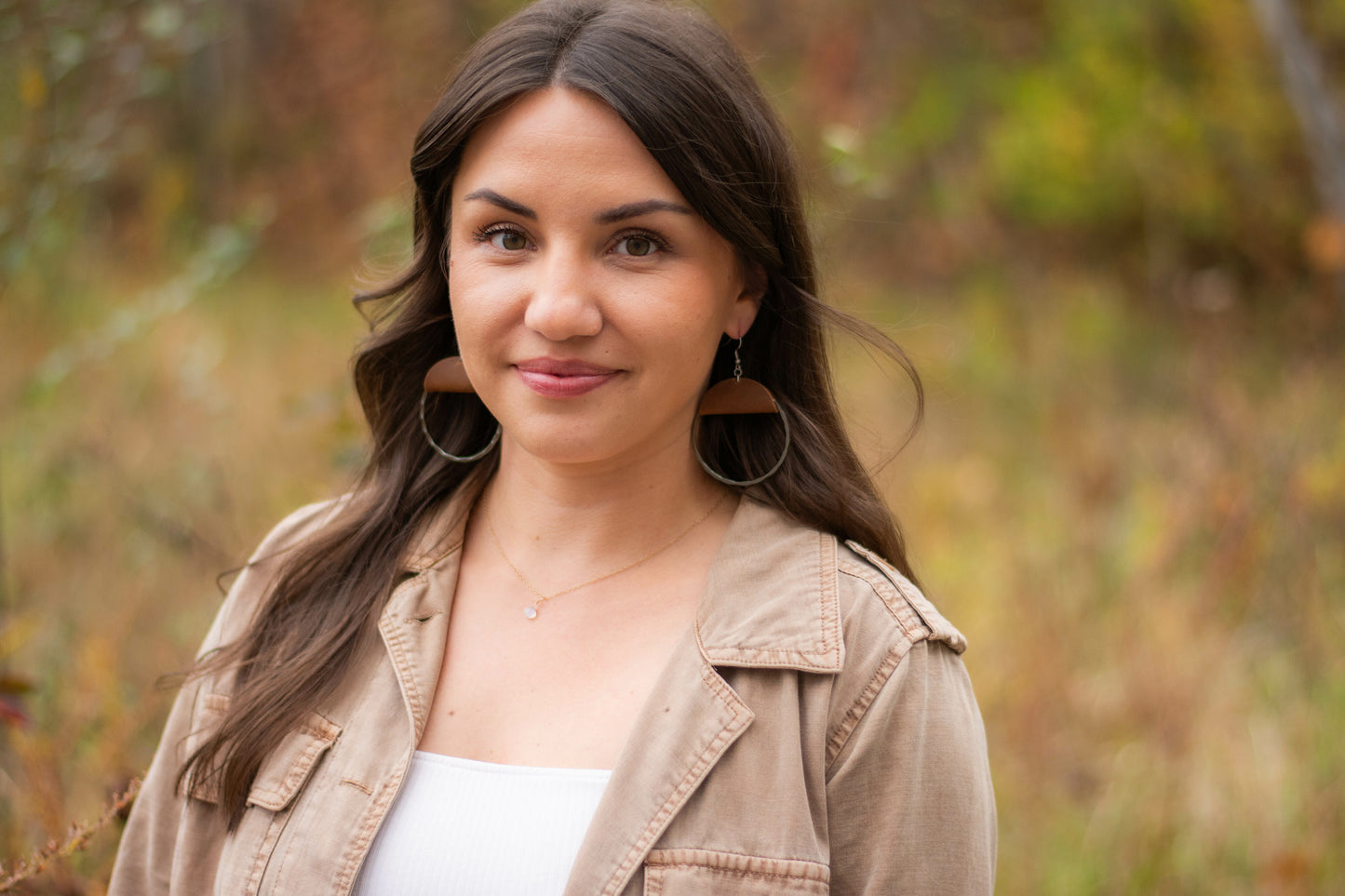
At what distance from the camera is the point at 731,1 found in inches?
401

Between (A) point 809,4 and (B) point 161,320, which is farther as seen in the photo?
(A) point 809,4

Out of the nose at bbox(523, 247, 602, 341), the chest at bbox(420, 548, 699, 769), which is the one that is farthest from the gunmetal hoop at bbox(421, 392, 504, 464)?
the nose at bbox(523, 247, 602, 341)

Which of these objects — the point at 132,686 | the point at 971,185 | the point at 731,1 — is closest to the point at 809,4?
the point at 731,1

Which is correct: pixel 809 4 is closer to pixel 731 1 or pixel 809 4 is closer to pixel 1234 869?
pixel 731 1

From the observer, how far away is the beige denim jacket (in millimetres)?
1518

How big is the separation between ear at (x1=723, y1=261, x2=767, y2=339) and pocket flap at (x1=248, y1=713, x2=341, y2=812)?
86 cm

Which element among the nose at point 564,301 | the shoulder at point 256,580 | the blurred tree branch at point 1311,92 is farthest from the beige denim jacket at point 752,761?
the blurred tree branch at point 1311,92

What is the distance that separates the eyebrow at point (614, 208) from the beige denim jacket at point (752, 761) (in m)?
0.51

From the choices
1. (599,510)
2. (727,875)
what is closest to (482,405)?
(599,510)

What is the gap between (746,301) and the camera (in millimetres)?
1811

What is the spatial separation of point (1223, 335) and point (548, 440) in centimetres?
519

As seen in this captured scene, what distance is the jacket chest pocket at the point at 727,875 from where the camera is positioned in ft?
4.93

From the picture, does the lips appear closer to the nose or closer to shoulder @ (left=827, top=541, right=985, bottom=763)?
the nose

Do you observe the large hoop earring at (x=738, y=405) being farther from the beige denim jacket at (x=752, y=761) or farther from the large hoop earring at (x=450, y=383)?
the large hoop earring at (x=450, y=383)
